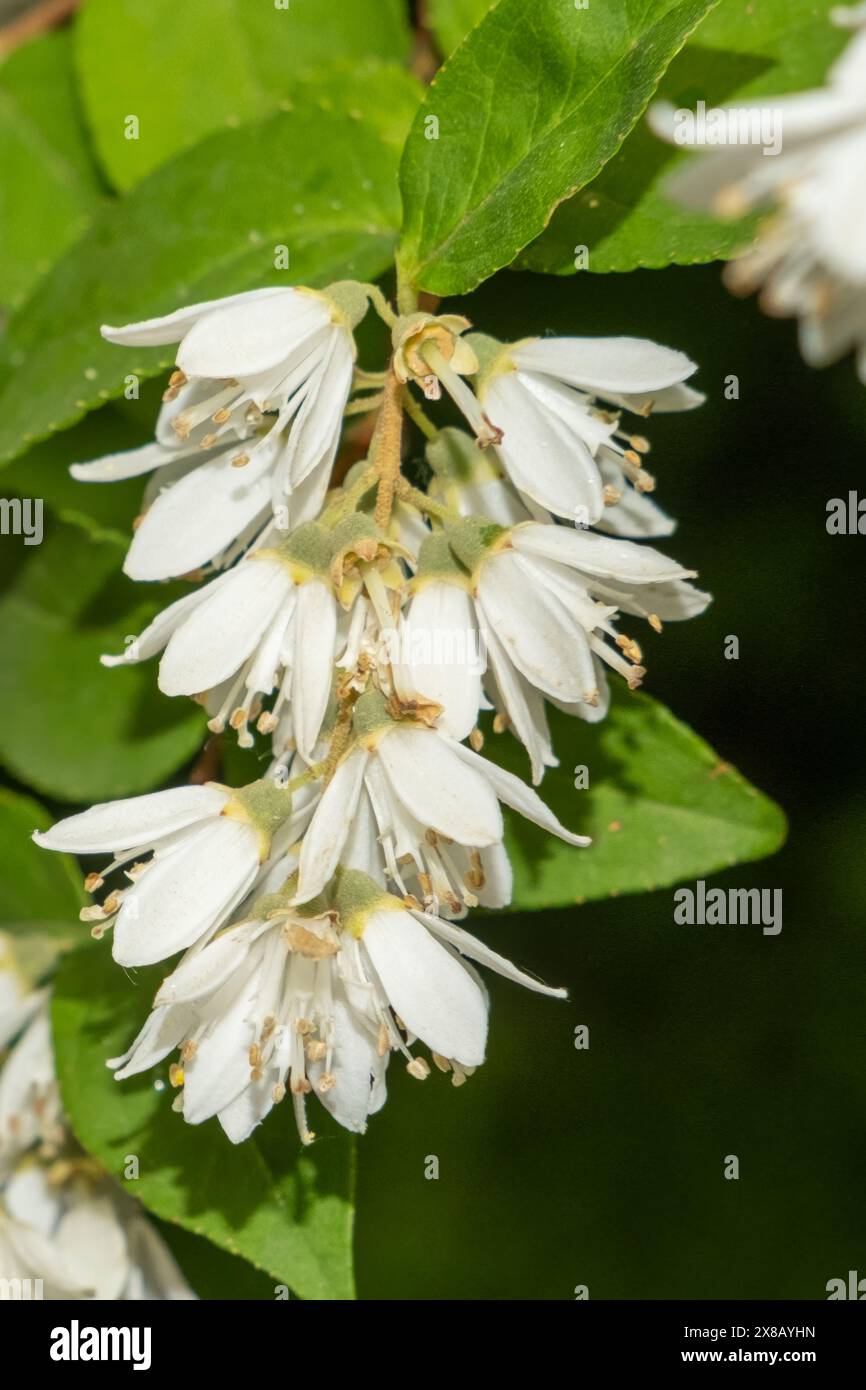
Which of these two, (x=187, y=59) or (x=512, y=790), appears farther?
(x=187, y=59)

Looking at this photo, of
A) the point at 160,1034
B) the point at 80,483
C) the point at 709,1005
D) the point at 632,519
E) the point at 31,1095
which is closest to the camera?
the point at 160,1034

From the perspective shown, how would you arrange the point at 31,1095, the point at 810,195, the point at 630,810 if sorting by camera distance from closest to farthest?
1. the point at 810,195
2. the point at 630,810
3. the point at 31,1095

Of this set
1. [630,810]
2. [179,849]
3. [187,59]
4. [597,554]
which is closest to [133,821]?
[179,849]

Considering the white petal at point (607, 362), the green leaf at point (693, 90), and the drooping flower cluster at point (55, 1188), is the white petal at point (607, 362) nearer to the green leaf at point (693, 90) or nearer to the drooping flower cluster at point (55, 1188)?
the green leaf at point (693, 90)

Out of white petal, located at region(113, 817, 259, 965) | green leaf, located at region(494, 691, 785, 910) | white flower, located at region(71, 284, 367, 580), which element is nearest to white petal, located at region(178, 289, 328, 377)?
white flower, located at region(71, 284, 367, 580)

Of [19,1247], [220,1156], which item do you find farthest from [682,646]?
[19,1247]

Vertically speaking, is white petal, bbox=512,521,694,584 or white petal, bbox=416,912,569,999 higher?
white petal, bbox=512,521,694,584

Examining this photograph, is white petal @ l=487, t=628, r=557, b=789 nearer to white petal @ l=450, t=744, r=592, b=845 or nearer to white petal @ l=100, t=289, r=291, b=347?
white petal @ l=450, t=744, r=592, b=845

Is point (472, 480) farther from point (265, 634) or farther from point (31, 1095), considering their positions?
point (31, 1095)
